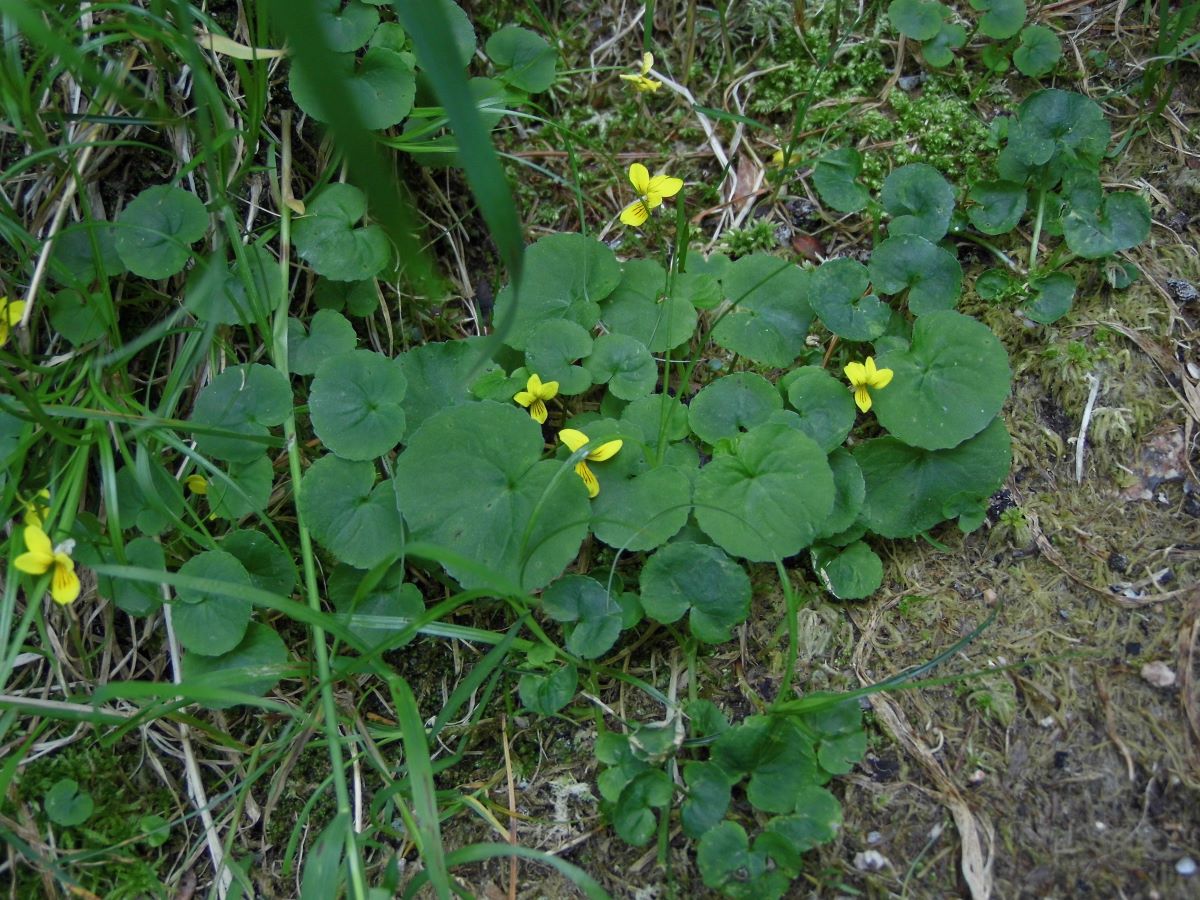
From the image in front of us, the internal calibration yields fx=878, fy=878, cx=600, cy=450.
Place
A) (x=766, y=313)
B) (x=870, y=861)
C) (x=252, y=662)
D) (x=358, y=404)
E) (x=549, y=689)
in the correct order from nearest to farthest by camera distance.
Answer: (x=870, y=861)
(x=549, y=689)
(x=252, y=662)
(x=358, y=404)
(x=766, y=313)

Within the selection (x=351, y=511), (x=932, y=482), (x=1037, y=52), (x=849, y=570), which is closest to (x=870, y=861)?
(x=849, y=570)

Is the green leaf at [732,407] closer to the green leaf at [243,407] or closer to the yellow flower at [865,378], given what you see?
the yellow flower at [865,378]

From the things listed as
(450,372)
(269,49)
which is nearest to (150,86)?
(269,49)

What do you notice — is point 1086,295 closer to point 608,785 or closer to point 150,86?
point 608,785

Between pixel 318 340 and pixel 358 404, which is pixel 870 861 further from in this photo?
pixel 318 340

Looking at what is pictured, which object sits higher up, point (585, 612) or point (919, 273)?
point (919, 273)

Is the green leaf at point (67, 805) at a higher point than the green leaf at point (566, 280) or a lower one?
lower

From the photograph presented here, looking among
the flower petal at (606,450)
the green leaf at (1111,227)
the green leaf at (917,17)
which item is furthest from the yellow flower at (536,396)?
the green leaf at (917,17)
